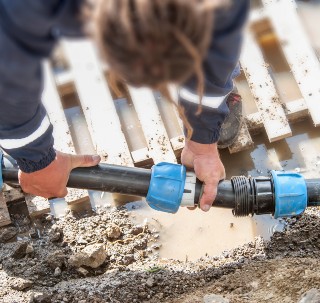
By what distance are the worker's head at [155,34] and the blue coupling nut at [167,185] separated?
1.00 m

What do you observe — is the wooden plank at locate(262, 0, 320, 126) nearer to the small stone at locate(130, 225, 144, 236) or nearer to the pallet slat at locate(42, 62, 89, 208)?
the small stone at locate(130, 225, 144, 236)

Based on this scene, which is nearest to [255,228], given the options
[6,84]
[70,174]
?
[70,174]

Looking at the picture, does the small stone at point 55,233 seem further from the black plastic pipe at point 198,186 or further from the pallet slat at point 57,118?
the black plastic pipe at point 198,186

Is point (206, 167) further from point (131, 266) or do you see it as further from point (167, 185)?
point (131, 266)

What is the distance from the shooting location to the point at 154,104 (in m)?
2.96

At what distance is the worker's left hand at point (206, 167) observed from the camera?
7.63ft

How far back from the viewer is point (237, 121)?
2.82m

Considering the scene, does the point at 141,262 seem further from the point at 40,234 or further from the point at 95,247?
the point at 40,234

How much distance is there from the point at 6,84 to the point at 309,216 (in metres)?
1.52

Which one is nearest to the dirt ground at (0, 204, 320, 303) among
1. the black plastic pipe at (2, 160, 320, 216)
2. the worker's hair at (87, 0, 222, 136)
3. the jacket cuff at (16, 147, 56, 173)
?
the black plastic pipe at (2, 160, 320, 216)

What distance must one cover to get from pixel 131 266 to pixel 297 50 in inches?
54.5

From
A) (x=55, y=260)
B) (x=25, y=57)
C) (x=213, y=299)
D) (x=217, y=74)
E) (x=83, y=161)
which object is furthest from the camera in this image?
(x=55, y=260)

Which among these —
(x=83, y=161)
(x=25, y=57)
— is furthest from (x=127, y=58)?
(x=83, y=161)

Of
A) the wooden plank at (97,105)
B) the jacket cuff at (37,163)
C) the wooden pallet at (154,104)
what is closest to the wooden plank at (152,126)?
the wooden pallet at (154,104)
